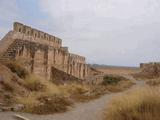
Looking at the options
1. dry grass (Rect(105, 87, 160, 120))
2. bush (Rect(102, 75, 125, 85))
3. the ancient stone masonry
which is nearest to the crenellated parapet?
the ancient stone masonry

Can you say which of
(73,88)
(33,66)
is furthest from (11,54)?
(73,88)

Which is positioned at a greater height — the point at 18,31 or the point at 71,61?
the point at 18,31

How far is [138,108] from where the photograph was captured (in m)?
8.63

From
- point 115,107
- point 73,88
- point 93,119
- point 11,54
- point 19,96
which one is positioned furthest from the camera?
point 11,54

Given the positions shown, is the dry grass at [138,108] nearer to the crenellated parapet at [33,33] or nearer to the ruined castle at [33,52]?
the ruined castle at [33,52]

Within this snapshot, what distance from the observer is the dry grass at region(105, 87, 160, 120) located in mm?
8258

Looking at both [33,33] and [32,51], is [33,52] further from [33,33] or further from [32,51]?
[33,33]

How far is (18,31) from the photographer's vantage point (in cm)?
2605

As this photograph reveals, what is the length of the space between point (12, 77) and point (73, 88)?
17.2ft

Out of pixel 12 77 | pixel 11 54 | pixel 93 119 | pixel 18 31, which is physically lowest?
pixel 93 119

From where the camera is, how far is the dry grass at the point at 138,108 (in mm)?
8258

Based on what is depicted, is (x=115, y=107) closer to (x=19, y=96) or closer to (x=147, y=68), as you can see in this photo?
(x=19, y=96)

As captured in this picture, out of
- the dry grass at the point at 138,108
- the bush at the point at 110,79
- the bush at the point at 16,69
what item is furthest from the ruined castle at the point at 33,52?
the dry grass at the point at 138,108

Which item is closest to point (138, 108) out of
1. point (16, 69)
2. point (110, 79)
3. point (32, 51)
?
point (16, 69)
